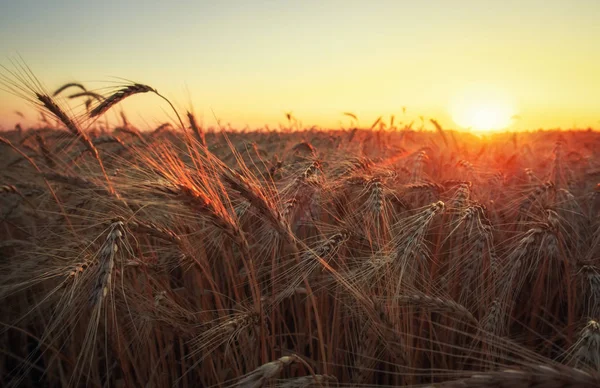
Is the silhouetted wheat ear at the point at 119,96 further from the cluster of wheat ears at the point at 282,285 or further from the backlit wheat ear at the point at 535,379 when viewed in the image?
the backlit wheat ear at the point at 535,379

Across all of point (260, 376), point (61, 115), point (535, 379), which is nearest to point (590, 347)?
point (535, 379)

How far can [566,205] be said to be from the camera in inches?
98.8

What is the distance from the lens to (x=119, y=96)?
1.73 metres

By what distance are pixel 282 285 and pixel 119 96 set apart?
3.89 ft

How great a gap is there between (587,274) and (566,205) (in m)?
1.02

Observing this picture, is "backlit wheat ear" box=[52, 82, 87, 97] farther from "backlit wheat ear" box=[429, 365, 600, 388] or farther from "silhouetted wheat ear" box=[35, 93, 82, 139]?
"backlit wheat ear" box=[429, 365, 600, 388]

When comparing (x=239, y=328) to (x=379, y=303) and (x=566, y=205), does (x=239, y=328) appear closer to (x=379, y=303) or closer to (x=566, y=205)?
(x=379, y=303)

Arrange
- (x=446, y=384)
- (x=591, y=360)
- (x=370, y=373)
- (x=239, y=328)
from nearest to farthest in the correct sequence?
(x=446, y=384)
(x=591, y=360)
(x=239, y=328)
(x=370, y=373)

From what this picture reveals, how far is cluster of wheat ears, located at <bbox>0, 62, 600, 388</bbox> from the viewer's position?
121cm

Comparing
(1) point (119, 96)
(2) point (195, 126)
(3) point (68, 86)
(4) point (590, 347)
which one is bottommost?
(4) point (590, 347)

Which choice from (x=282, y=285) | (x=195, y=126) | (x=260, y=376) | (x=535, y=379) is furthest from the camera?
(x=195, y=126)

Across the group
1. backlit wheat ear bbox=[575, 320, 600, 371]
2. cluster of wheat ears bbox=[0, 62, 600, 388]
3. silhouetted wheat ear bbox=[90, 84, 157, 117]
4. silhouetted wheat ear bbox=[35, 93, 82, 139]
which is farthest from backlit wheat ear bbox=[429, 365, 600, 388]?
silhouetted wheat ear bbox=[35, 93, 82, 139]

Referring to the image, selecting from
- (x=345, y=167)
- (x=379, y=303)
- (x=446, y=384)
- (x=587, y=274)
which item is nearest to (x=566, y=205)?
(x=587, y=274)

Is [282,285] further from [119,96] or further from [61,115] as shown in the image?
[61,115]
